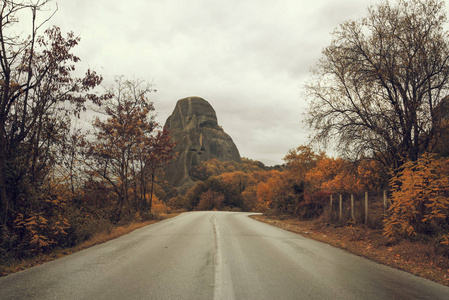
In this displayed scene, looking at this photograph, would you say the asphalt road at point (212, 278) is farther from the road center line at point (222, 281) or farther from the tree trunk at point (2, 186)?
the tree trunk at point (2, 186)

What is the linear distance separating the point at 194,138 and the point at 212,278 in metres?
157

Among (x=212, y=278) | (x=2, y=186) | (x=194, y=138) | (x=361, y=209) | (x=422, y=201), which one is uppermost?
(x=194, y=138)

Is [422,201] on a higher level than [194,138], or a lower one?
lower

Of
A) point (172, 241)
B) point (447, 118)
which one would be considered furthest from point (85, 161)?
point (447, 118)

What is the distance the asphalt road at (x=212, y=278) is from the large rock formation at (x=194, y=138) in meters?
130

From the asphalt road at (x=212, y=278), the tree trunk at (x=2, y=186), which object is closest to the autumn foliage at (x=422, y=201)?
the asphalt road at (x=212, y=278)

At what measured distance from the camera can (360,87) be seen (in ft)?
48.2

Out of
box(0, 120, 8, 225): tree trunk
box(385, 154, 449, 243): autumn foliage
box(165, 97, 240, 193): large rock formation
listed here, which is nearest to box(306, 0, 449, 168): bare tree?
box(385, 154, 449, 243): autumn foliage

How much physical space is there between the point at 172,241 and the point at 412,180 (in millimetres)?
8272

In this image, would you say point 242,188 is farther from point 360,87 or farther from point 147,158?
point 360,87

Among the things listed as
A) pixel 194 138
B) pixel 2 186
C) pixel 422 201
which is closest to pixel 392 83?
pixel 422 201

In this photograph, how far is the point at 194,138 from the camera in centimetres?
16200

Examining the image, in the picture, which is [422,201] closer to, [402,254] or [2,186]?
[402,254]

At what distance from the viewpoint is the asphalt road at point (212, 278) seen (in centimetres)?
→ 469
